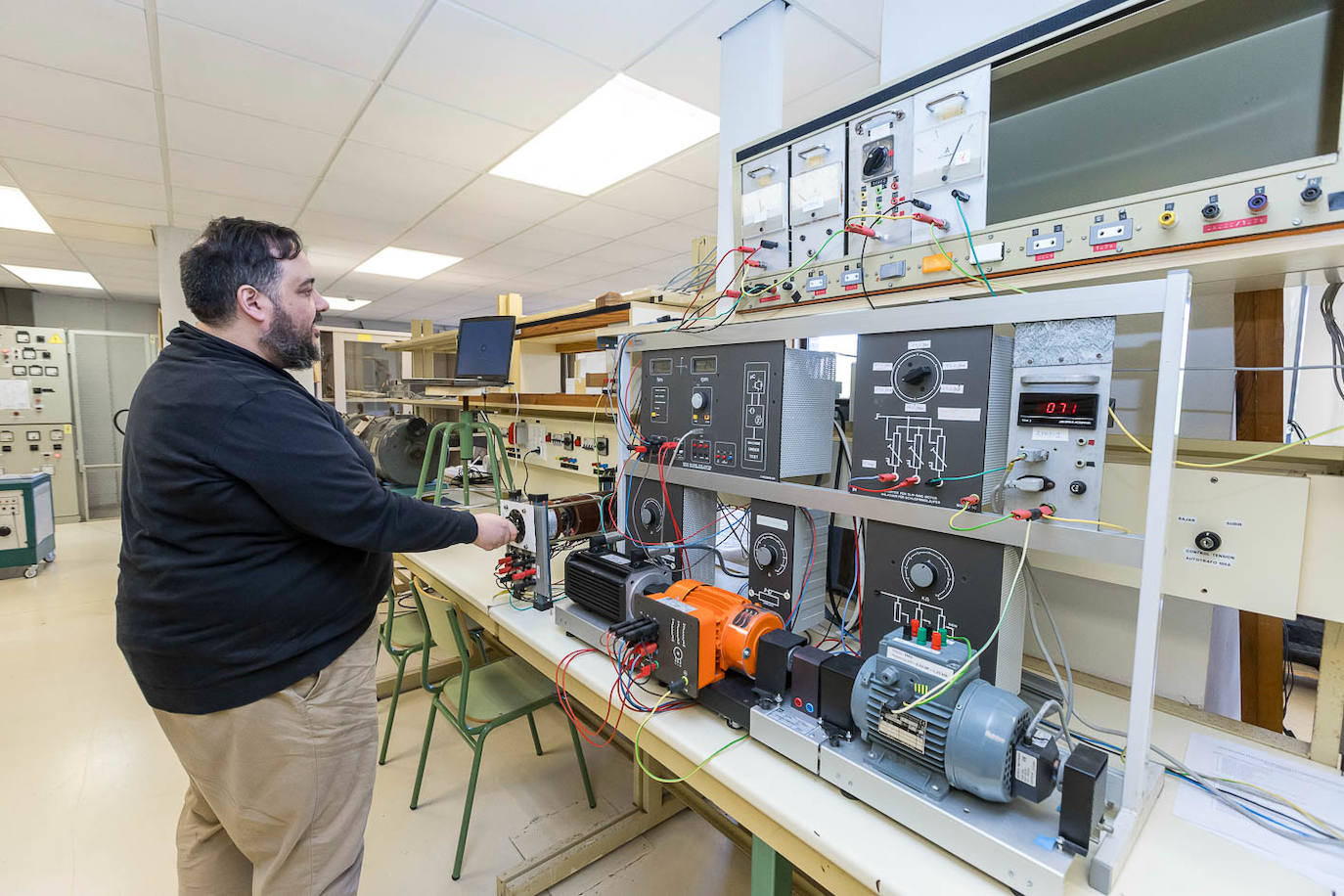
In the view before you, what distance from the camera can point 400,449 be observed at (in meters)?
3.29

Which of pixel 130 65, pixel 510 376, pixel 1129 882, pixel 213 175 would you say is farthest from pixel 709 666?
pixel 213 175

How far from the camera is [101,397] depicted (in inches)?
246

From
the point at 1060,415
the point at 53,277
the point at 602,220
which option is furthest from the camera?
the point at 53,277

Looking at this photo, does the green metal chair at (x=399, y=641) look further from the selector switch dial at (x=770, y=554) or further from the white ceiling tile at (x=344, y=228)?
the white ceiling tile at (x=344, y=228)

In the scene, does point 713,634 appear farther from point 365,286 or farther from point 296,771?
point 365,286

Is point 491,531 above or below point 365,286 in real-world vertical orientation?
below

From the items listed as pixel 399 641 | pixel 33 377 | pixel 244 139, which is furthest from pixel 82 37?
pixel 33 377

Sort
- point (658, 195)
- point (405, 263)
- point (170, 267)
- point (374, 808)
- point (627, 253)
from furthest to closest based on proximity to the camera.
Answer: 1. point (405, 263)
2. point (627, 253)
3. point (170, 267)
4. point (658, 195)
5. point (374, 808)

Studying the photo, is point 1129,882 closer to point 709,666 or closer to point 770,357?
point 709,666

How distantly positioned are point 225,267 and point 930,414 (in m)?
1.47

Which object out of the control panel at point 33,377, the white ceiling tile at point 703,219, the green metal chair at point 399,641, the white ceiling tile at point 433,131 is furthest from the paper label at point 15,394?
the white ceiling tile at point 703,219

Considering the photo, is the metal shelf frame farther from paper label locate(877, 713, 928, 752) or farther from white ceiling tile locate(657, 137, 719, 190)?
white ceiling tile locate(657, 137, 719, 190)

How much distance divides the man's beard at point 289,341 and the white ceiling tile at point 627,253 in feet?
12.3

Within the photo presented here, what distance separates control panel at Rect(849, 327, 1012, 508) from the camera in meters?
1.07
